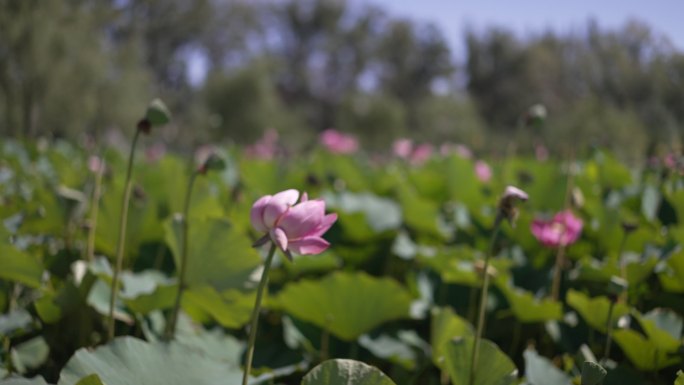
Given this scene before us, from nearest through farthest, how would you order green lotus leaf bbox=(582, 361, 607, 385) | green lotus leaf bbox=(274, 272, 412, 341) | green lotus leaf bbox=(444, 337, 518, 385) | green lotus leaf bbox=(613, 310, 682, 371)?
green lotus leaf bbox=(582, 361, 607, 385), green lotus leaf bbox=(444, 337, 518, 385), green lotus leaf bbox=(613, 310, 682, 371), green lotus leaf bbox=(274, 272, 412, 341)

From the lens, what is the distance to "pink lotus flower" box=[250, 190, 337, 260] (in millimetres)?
624

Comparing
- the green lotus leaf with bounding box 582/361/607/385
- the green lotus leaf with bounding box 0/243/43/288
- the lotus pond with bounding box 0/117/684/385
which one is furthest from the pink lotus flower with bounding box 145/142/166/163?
the green lotus leaf with bounding box 582/361/607/385

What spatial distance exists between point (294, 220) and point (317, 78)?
34.9m

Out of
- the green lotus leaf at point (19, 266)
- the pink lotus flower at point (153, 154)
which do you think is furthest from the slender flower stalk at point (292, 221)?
the pink lotus flower at point (153, 154)

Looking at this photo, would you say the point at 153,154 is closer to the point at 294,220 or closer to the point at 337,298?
the point at 337,298

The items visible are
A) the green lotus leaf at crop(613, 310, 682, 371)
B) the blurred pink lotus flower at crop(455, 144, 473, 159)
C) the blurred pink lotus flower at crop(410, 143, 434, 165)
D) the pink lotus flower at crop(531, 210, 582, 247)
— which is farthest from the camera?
the blurred pink lotus flower at crop(410, 143, 434, 165)

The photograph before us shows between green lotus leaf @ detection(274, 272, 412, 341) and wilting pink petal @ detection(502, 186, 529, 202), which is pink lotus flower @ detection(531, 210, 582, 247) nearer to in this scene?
green lotus leaf @ detection(274, 272, 412, 341)

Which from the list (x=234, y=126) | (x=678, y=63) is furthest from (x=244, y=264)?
(x=234, y=126)

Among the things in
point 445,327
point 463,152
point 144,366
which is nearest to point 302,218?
point 144,366

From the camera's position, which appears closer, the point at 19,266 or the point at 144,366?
the point at 144,366

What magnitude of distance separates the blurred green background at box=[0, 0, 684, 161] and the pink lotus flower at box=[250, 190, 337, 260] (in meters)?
0.73

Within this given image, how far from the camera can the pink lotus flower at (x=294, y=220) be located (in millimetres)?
624

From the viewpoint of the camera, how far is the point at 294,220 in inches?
24.6

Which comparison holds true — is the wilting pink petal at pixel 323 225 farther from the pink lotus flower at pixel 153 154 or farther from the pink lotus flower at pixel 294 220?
the pink lotus flower at pixel 153 154
